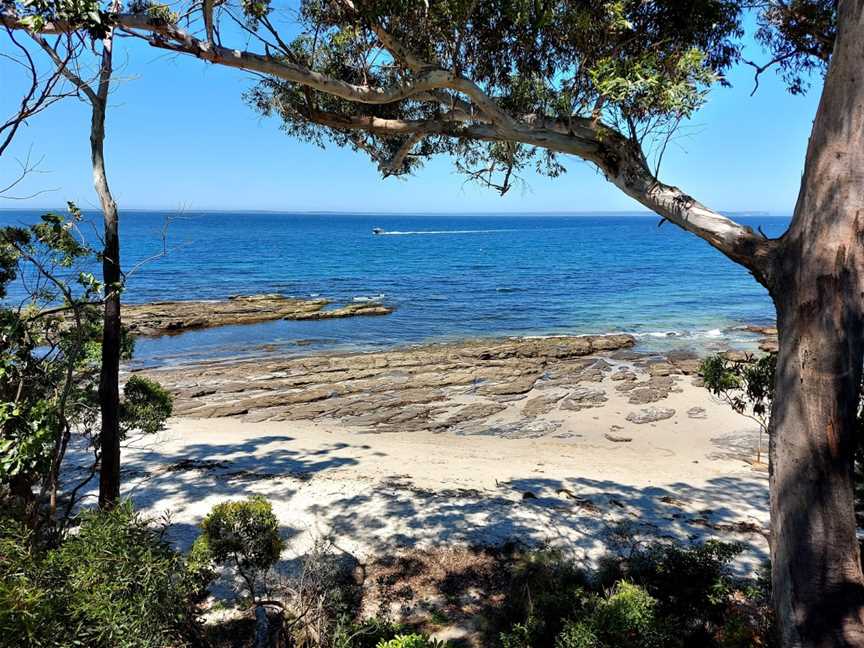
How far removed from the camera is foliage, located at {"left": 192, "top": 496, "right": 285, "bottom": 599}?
4.75 m

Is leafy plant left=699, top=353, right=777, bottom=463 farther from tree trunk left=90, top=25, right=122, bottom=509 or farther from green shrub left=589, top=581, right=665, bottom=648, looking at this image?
tree trunk left=90, top=25, right=122, bottom=509

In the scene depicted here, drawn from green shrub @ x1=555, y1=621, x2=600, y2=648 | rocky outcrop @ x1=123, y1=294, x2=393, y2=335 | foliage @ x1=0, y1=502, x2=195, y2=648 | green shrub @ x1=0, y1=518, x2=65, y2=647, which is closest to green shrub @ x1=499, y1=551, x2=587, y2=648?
green shrub @ x1=555, y1=621, x2=600, y2=648

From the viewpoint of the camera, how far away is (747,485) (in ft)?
32.2

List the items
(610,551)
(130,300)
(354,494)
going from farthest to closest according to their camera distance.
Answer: (130,300)
(354,494)
(610,551)

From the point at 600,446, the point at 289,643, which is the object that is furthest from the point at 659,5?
the point at 600,446

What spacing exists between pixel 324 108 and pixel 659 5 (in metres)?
4.33

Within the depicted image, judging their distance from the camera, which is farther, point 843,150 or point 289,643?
point 289,643

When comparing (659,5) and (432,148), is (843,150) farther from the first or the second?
(432,148)

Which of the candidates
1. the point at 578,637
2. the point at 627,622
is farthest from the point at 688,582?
the point at 578,637

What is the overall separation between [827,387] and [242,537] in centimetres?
461

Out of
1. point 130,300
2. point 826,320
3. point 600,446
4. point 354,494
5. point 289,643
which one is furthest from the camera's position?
point 130,300

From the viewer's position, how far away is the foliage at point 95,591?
304 cm

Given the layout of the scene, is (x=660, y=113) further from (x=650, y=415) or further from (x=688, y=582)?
(x=650, y=415)

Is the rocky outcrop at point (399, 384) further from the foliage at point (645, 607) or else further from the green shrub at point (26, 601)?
the green shrub at point (26, 601)
